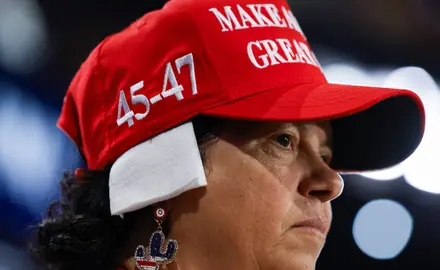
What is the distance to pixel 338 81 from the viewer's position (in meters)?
2.26

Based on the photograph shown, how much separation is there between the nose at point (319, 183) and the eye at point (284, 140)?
0.05 m

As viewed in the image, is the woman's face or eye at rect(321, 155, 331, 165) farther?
eye at rect(321, 155, 331, 165)

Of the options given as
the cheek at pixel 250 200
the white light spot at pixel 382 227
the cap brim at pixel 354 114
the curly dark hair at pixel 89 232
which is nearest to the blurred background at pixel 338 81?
the white light spot at pixel 382 227

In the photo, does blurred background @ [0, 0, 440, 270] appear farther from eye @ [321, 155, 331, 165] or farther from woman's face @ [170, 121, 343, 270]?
woman's face @ [170, 121, 343, 270]

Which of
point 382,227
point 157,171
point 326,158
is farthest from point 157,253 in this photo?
point 382,227

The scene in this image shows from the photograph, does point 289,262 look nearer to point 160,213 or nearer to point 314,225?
point 314,225

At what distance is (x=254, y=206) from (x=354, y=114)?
34 cm

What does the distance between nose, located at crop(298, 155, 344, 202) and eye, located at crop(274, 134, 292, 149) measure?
0.05 metres

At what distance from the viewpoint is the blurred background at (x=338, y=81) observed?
7.00 feet

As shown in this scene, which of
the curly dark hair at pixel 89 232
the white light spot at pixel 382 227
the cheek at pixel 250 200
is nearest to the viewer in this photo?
the cheek at pixel 250 200

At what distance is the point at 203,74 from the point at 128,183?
0.20 meters

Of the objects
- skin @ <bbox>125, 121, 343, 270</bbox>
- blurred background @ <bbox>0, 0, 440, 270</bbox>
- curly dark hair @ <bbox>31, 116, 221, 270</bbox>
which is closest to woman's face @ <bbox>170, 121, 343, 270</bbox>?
skin @ <bbox>125, 121, 343, 270</bbox>

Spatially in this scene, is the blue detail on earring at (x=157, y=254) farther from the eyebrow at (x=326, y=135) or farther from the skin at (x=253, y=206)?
the eyebrow at (x=326, y=135)

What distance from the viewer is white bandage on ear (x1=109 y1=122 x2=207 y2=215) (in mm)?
975
